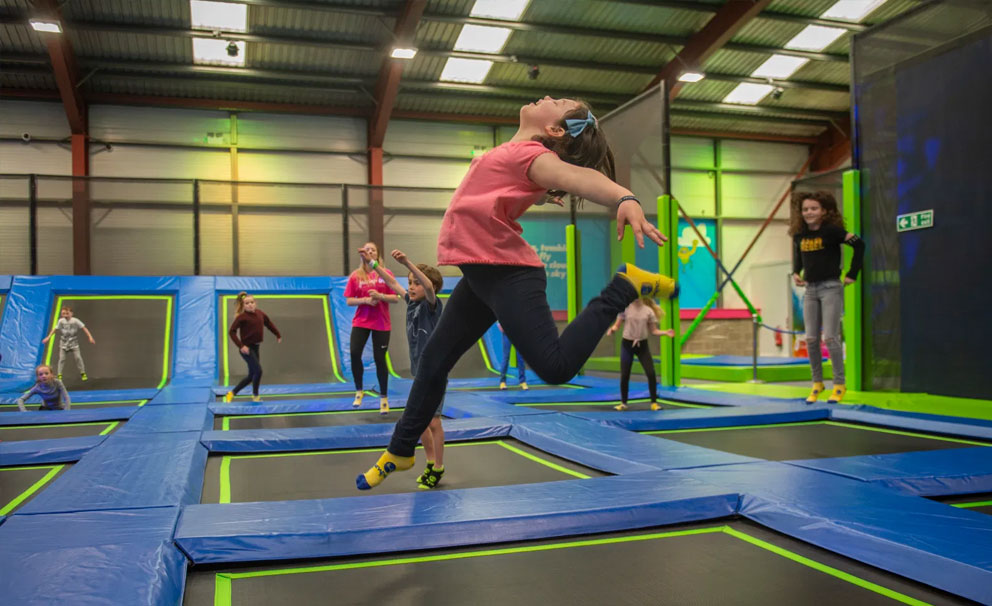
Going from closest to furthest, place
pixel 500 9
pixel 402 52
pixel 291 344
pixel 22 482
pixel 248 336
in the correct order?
1. pixel 22 482
2. pixel 248 336
3. pixel 291 344
4. pixel 402 52
5. pixel 500 9

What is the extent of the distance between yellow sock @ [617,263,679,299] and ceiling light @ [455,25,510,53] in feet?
30.1

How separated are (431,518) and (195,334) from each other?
6917 millimetres

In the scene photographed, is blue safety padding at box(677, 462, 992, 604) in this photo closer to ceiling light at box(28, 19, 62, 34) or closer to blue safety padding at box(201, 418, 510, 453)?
blue safety padding at box(201, 418, 510, 453)

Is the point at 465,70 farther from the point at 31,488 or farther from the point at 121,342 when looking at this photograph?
the point at 31,488

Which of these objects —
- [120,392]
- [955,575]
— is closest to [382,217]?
[120,392]

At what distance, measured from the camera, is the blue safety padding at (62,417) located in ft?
15.6

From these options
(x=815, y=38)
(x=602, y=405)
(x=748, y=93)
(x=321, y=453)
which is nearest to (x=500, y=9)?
(x=815, y=38)

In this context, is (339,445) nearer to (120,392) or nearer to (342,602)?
(342,602)

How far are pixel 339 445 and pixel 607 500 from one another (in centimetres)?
195

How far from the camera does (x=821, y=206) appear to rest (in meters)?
4.54

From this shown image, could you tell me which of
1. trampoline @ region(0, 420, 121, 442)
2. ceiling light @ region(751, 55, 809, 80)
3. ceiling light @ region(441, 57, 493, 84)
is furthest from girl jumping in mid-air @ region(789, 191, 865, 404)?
ceiling light @ region(751, 55, 809, 80)

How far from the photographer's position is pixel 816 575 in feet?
5.60

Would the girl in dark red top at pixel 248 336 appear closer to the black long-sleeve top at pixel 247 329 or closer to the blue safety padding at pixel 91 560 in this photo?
the black long-sleeve top at pixel 247 329

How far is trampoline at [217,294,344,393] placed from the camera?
8.11 metres
